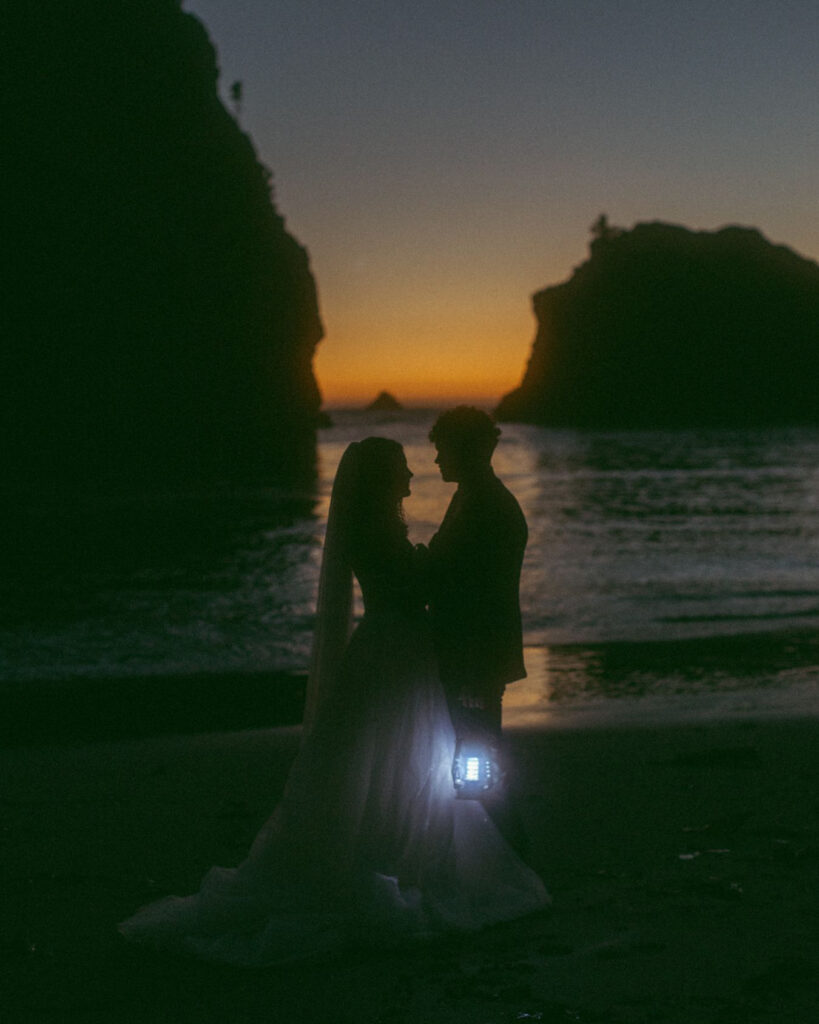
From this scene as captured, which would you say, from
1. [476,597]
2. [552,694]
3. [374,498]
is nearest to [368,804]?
[476,597]

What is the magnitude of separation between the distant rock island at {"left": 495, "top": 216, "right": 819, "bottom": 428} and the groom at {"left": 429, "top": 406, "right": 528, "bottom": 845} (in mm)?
143747

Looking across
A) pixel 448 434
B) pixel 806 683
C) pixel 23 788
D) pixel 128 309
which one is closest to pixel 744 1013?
pixel 448 434

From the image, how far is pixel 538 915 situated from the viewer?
4.34m

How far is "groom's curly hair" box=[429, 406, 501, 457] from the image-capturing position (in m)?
4.43

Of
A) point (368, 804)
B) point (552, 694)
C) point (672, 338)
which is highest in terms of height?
point (672, 338)

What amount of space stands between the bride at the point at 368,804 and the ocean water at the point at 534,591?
20.1ft

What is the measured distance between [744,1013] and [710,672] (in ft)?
28.4

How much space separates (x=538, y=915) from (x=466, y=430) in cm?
199

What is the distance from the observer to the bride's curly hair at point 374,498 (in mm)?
4180

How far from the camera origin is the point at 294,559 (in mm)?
23891

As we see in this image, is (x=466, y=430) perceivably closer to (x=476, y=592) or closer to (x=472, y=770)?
(x=476, y=592)

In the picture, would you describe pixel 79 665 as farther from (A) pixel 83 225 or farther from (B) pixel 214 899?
(A) pixel 83 225

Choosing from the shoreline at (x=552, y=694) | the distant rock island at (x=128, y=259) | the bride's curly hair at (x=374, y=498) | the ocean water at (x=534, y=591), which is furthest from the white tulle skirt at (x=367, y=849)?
the distant rock island at (x=128, y=259)

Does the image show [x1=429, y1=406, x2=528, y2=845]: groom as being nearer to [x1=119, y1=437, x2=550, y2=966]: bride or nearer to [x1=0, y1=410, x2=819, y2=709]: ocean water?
[x1=119, y1=437, x2=550, y2=966]: bride
